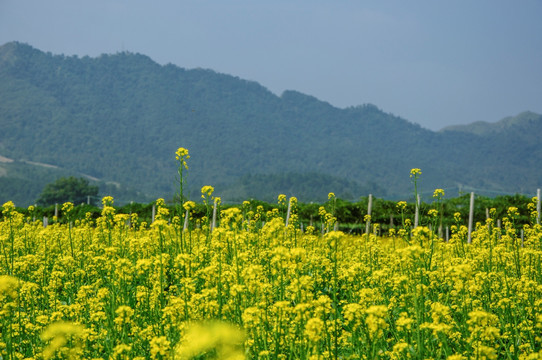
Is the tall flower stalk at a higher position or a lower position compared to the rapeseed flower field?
higher

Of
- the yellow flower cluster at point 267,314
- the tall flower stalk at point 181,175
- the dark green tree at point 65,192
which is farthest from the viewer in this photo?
the dark green tree at point 65,192

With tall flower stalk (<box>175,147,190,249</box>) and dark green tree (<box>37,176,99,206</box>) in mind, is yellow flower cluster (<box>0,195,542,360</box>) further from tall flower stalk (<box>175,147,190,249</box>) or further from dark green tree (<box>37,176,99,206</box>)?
dark green tree (<box>37,176,99,206</box>)

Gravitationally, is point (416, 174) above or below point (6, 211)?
above

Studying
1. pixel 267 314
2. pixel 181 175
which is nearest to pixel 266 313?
pixel 267 314

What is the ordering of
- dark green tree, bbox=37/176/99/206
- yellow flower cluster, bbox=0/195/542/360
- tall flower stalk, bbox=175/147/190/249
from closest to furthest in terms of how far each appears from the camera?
yellow flower cluster, bbox=0/195/542/360 → tall flower stalk, bbox=175/147/190/249 → dark green tree, bbox=37/176/99/206

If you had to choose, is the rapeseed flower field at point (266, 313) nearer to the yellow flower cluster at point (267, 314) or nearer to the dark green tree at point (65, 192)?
the yellow flower cluster at point (267, 314)

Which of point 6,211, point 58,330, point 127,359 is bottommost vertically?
point 127,359

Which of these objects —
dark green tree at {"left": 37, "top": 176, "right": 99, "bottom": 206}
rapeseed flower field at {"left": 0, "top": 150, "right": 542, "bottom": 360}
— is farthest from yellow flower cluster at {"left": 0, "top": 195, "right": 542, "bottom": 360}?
dark green tree at {"left": 37, "top": 176, "right": 99, "bottom": 206}

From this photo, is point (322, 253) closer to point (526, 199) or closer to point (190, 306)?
point (190, 306)

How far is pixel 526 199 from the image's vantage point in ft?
79.5

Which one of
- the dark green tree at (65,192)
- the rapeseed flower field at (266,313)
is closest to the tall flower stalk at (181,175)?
the rapeseed flower field at (266,313)

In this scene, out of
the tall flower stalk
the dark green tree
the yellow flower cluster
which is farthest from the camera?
the dark green tree

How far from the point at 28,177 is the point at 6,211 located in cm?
20085

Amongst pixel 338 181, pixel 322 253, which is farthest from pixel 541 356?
pixel 338 181
